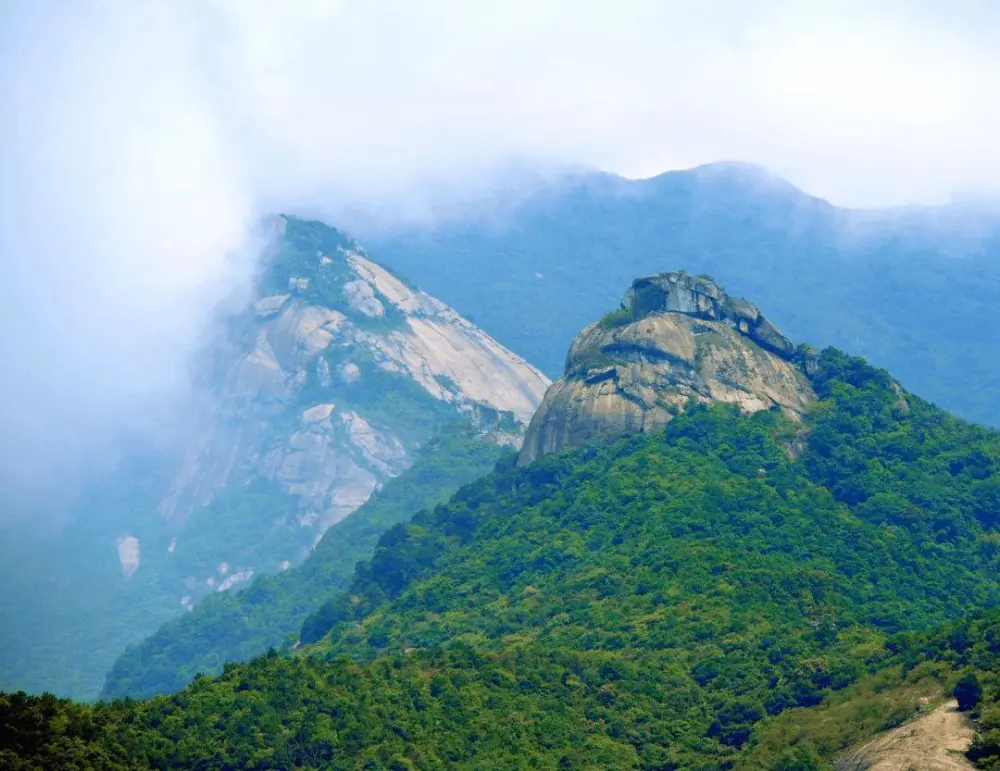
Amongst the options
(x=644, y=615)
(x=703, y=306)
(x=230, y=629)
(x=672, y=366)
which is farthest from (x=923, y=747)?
(x=230, y=629)

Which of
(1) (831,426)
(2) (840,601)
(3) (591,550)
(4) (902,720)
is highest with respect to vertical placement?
(1) (831,426)

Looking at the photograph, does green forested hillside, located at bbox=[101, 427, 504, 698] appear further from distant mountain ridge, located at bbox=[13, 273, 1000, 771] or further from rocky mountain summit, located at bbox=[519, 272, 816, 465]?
rocky mountain summit, located at bbox=[519, 272, 816, 465]

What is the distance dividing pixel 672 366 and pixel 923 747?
233 feet

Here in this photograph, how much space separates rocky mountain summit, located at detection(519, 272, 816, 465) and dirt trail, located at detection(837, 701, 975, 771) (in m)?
64.1

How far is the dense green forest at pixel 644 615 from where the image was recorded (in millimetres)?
93250

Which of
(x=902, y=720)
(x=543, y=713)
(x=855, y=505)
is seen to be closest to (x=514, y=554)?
(x=855, y=505)

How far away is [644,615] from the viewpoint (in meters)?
116

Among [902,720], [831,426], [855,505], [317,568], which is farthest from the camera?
[317,568]

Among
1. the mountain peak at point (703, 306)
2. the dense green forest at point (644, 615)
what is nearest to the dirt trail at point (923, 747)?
the dense green forest at point (644, 615)

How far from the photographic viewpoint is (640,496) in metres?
135

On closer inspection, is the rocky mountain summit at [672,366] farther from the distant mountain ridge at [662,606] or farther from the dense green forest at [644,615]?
the dense green forest at [644,615]

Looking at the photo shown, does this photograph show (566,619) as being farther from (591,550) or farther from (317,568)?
(317,568)

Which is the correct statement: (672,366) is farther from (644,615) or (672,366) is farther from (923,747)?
(923,747)

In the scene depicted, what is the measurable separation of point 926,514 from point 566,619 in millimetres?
29119
